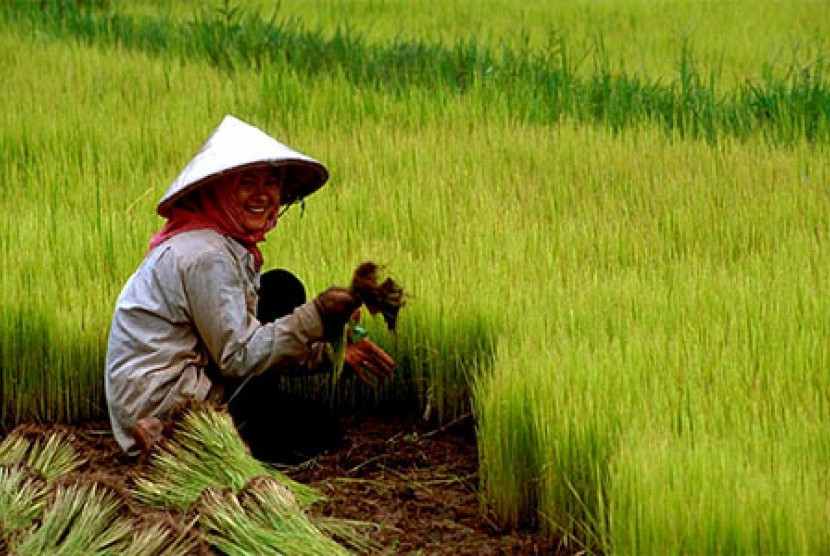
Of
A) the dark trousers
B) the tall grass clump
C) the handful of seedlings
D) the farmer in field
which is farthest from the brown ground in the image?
the tall grass clump

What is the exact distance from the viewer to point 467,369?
3758 millimetres

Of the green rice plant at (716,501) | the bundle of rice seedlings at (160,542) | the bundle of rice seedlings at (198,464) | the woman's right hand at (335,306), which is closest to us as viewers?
the green rice plant at (716,501)

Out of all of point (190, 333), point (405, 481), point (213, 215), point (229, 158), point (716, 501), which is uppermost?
point (229, 158)

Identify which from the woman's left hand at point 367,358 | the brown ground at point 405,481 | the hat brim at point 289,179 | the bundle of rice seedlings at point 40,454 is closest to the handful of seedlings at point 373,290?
the woman's left hand at point 367,358

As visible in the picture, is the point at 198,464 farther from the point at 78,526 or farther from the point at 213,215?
the point at 213,215

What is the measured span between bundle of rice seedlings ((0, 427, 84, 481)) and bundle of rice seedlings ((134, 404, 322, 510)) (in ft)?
0.81

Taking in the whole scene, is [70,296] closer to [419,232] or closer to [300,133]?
[419,232]

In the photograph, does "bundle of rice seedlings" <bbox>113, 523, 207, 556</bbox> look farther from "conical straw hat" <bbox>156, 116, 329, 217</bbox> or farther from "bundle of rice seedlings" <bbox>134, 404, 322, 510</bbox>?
"conical straw hat" <bbox>156, 116, 329, 217</bbox>

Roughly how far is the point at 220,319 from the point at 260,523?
0.61 metres

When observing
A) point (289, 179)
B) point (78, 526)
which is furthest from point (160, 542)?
point (289, 179)

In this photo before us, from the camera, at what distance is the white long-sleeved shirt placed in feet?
10.7

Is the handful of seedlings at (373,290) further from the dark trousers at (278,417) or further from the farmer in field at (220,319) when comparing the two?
the dark trousers at (278,417)

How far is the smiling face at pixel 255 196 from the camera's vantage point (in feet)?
11.1

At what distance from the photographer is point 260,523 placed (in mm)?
2789
